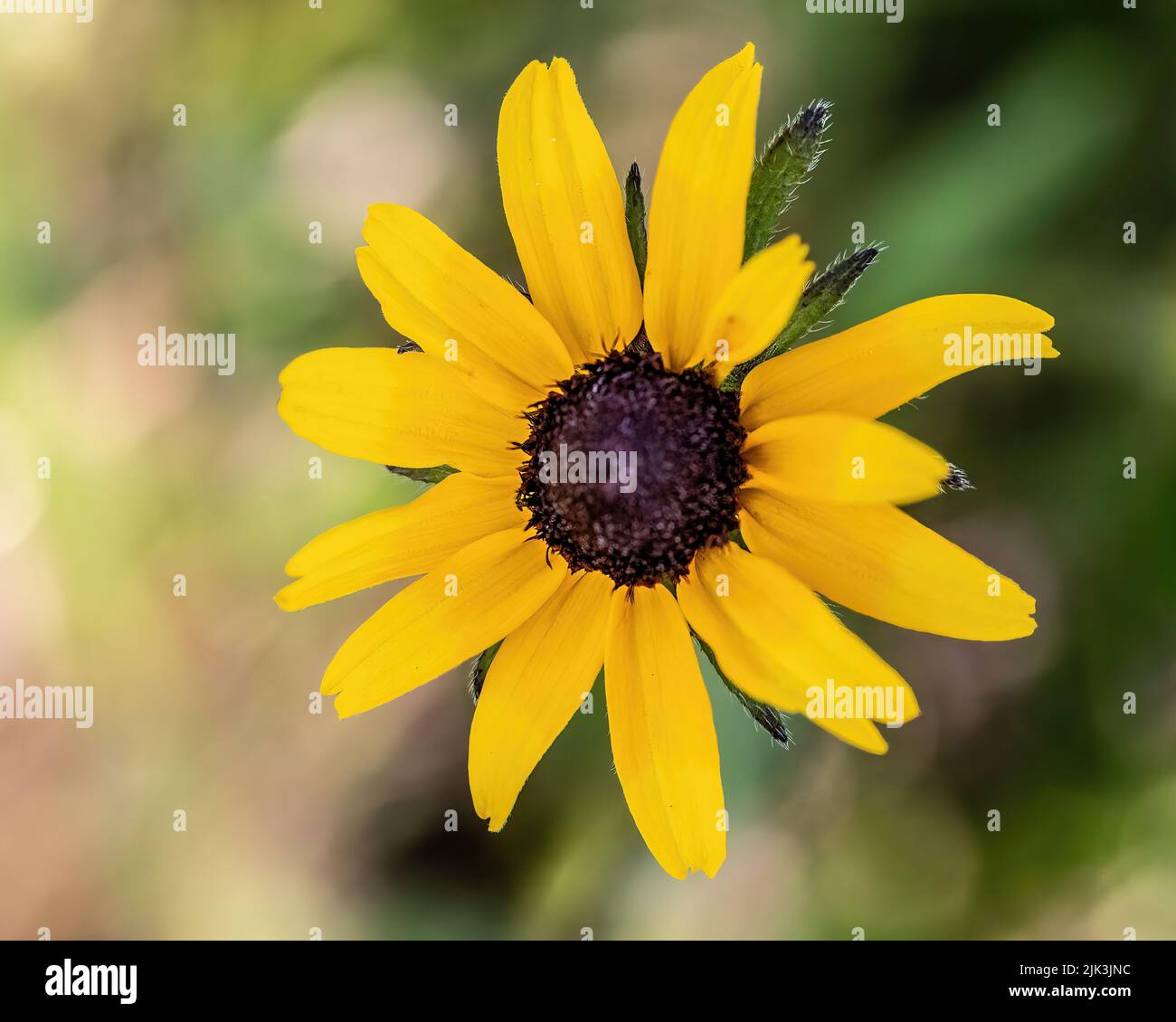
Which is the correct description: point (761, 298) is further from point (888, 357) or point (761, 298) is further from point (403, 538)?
point (403, 538)

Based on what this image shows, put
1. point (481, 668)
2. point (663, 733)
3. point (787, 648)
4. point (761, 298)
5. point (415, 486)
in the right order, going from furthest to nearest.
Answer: point (415, 486) < point (481, 668) < point (663, 733) < point (787, 648) < point (761, 298)

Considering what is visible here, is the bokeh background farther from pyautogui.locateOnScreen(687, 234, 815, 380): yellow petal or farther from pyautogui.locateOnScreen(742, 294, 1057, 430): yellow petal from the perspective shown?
pyautogui.locateOnScreen(687, 234, 815, 380): yellow petal

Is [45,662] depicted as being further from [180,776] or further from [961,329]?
[961,329]

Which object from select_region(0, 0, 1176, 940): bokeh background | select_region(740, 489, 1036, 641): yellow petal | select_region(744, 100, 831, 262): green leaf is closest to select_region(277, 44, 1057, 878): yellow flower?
select_region(740, 489, 1036, 641): yellow petal

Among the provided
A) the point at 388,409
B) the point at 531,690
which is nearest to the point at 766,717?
the point at 531,690

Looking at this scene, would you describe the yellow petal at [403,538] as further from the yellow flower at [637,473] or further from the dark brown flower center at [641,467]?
the dark brown flower center at [641,467]
